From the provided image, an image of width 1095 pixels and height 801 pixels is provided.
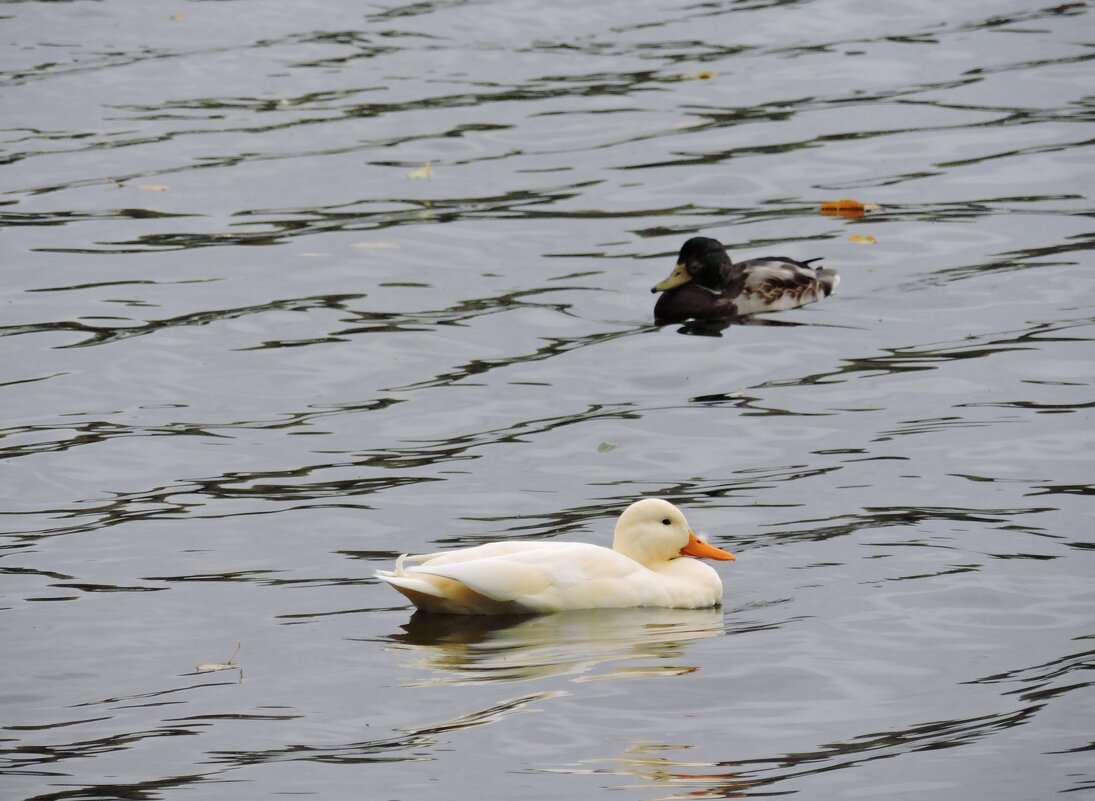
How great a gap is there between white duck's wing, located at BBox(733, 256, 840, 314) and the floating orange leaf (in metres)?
2.12

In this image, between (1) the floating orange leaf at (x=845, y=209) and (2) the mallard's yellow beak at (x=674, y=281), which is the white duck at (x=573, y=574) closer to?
(2) the mallard's yellow beak at (x=674, y=281)

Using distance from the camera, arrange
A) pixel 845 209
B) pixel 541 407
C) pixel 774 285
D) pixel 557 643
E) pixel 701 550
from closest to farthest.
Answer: pixel 557 643 → pixel 701 550 → pixel 541 407 → pixel 774 285 → pixel 845 209

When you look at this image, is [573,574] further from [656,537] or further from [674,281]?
[674,281]

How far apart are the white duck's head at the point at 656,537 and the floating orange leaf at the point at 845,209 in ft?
25.1

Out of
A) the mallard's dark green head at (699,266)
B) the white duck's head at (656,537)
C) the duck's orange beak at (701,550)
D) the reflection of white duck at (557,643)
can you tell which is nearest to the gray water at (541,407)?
the reflection of white duck at (557,643)

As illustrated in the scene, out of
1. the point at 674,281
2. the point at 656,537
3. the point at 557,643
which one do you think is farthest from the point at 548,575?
the point at 674,281

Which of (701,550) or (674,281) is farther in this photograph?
(674,281)

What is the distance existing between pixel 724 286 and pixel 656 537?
5.40m

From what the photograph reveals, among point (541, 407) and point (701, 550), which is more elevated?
point (541, 407)

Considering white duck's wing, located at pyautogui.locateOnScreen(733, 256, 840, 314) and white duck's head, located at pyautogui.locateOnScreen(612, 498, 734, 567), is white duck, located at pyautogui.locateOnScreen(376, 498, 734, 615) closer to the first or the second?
white duck's head, located at pyautogui.locateOnScreen(612, 498, 734, 567)

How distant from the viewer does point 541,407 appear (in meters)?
11.1

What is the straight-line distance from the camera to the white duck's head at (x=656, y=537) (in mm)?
8281

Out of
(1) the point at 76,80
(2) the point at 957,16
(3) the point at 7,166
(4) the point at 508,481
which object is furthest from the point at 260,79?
(4) the point at 508,481

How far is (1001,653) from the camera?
285 inches
